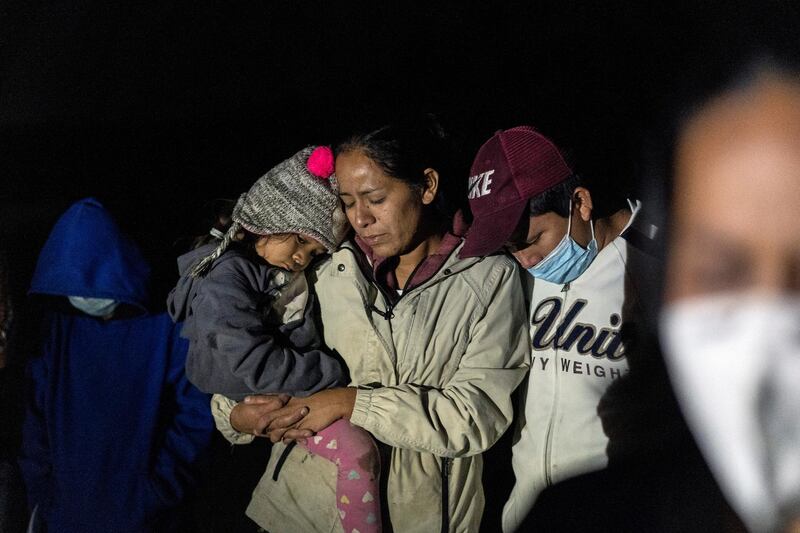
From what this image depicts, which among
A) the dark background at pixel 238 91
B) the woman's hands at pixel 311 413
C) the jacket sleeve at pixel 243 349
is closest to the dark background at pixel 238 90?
the dark background at pixel 238 91

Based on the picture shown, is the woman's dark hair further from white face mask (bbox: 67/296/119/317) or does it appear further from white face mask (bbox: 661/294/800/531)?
white face mask (bbox: 661/294/800/531)

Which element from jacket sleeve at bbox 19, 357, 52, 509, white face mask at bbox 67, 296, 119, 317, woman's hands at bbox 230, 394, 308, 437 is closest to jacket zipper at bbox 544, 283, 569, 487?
woman's hands at bbox 230, 394, 308, 437

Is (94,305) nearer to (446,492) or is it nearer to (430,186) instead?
(430,186)

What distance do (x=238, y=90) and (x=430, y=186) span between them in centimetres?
88

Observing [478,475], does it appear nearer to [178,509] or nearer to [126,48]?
[178,509]

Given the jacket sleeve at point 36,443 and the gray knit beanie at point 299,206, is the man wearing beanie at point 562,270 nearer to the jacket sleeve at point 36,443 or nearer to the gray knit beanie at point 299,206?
the gray knit beanie at point 299,206

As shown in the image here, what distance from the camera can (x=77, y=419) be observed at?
2.05 meters

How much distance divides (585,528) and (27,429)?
1.81 metres

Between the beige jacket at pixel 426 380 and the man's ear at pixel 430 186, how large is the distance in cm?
20

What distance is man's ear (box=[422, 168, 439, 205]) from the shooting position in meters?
2.01

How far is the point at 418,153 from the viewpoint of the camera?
79.0 inches

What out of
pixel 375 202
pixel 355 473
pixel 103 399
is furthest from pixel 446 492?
pixel 103 399

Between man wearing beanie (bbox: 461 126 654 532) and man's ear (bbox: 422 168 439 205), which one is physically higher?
Result: man's ear (bbox: 422 168 439 205)

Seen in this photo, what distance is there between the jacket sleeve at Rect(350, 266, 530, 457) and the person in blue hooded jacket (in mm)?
733
